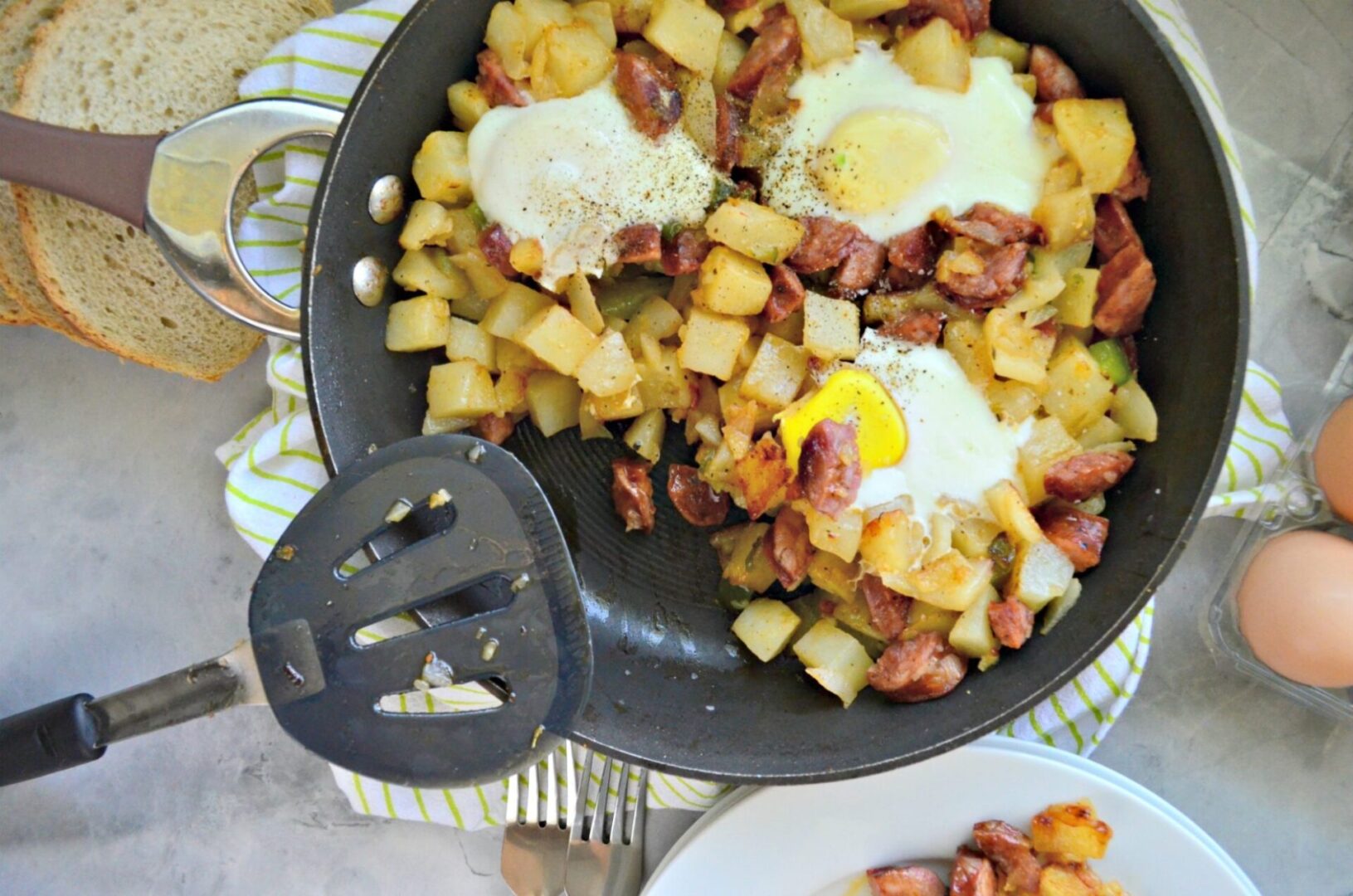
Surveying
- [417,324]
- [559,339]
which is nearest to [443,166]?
[417,324]

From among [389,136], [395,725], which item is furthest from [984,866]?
[389,136]

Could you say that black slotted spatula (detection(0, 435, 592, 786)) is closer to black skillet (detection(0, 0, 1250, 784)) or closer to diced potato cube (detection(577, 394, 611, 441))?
black skillet (detection(0, 0, 1250, 784))

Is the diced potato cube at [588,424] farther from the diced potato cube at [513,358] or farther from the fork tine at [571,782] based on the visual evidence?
the fork tine at [571,782]

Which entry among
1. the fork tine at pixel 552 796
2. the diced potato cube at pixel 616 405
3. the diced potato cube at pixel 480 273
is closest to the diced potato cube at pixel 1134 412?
the diced potato cube at pixel 616 405

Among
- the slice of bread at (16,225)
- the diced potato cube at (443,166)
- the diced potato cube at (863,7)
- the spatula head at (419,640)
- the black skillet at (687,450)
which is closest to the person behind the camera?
the spatula head at (419,640)

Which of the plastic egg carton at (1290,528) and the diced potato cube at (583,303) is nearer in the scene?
the diced potato cube at (583,303)

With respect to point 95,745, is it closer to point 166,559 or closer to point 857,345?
point 166,559
